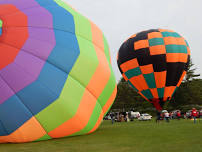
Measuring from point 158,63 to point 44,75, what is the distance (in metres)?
13.7

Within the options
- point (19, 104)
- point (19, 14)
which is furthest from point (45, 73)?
point (19, 14)

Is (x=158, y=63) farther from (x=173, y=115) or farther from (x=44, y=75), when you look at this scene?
(x=44, y=75)

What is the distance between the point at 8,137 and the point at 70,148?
2.15 m

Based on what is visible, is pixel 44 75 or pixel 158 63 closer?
pixel 44 75

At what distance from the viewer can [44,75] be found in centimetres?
670

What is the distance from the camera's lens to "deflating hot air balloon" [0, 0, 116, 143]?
255 inches

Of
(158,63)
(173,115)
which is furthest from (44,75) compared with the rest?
(173,115)

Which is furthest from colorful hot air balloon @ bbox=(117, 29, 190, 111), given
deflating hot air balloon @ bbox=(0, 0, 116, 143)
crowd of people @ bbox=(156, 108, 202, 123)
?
deflating hot air balloon @ bbox=(0, 0, 116, 143)

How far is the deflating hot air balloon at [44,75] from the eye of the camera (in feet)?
21.3

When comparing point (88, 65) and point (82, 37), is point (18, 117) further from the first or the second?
point (82, 37)

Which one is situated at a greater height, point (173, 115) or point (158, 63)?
point (158, 63)

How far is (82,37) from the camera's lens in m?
8.19

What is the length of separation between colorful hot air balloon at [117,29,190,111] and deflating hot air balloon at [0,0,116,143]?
37.7ft

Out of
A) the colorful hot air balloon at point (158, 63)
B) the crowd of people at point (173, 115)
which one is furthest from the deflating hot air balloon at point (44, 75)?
the colorful hot air balloon at point (158, 63)
